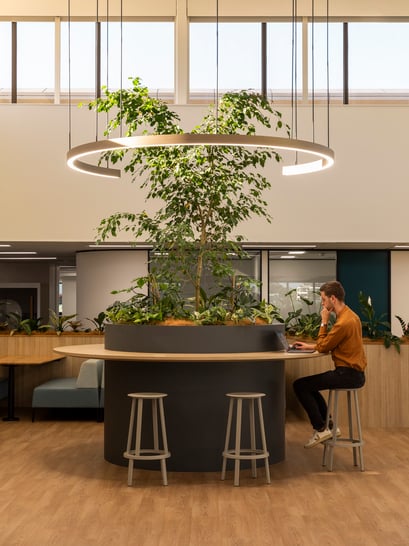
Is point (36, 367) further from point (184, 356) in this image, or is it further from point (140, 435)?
point (184, 356)

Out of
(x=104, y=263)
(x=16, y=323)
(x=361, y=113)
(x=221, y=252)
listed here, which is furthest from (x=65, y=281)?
(x=221, y=252)

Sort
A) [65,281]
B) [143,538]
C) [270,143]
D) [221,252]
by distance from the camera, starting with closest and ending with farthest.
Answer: [143,538] < [270,143] < [221,252] < [65,281]

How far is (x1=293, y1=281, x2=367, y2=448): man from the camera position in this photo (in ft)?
25.5

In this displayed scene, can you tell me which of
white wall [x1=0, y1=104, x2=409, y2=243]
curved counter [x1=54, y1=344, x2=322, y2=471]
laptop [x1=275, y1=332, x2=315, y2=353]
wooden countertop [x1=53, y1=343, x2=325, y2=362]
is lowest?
curved counter [x1=54, y1=344, x2=322, y2=471]

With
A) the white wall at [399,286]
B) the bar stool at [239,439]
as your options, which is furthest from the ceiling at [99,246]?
the bar stool at [239,439]

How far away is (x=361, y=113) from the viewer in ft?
44.1

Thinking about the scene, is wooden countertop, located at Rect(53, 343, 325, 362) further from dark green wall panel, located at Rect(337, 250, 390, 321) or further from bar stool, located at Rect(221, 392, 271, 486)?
dark green wall panel, located at Rect(337, 250, 390, 321)

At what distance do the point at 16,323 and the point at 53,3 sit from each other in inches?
199

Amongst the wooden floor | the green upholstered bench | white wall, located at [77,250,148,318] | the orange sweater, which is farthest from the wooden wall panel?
the orange sweater

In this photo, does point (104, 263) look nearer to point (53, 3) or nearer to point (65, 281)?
point (53, 3)

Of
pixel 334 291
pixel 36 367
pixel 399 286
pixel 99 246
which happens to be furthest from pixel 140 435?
pixel 399 286

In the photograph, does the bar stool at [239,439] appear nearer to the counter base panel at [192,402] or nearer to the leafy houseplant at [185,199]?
the counter base panel at [192,402]

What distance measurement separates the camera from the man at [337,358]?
7773mm

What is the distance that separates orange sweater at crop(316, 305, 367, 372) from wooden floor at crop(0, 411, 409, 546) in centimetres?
100
